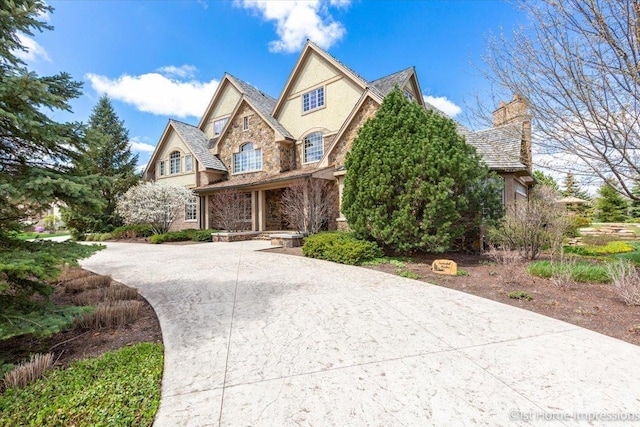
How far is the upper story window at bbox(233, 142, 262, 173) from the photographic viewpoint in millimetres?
19672

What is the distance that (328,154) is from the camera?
1441cm

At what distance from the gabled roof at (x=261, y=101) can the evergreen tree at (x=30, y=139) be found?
15.2 metres

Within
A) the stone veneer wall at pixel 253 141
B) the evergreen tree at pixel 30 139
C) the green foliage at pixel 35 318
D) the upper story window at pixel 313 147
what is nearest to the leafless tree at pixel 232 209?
the stone veneer wall at pixel 253 141

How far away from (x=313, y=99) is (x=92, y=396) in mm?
18096

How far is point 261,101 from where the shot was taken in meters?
21.8

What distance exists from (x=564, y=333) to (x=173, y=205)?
713 inches

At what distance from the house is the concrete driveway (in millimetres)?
8931

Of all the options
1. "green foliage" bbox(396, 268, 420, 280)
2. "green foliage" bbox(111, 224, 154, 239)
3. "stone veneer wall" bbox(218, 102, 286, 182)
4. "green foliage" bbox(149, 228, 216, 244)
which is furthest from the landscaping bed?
"green foliage" bbox(111, 224, 154, 239)

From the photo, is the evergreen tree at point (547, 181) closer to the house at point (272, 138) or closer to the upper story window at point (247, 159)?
the house at point (272, 138)

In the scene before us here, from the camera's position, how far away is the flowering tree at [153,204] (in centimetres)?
1664

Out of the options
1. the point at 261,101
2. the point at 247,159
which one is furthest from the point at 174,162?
the point at 261,101

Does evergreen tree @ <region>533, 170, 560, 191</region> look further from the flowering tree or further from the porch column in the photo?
the flowering tree

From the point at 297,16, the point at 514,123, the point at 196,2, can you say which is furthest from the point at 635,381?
the point at 196,2

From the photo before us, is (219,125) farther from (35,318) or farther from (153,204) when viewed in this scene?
(35,318)
